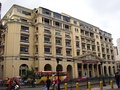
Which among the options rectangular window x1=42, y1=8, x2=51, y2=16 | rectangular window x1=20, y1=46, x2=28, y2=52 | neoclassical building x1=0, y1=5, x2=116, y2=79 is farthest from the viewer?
rectangular window x1=42, y1=8, x2=51, y2=16

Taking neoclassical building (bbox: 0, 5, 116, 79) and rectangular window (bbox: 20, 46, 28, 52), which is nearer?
neoclassical building (bbox: 0, 5, 116, 79)

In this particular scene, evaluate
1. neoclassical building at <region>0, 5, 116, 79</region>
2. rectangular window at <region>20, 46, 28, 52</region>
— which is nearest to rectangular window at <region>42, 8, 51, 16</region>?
neoclassical building at <region>0, 5, 116, 79</region>

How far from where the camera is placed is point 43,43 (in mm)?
40656

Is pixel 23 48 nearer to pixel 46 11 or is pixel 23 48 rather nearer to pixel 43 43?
pixel 43 43

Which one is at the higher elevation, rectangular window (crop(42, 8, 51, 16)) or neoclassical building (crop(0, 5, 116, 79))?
rectangular window (crop(42, 8, 51, 16))

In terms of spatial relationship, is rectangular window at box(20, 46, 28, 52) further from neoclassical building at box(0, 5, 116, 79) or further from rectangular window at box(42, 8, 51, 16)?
rectangular window at box(42, 8, 51, 16)

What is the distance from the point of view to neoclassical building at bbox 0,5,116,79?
3734 cm

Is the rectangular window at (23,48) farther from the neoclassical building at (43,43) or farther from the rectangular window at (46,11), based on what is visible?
the rectangular window at (46,11)

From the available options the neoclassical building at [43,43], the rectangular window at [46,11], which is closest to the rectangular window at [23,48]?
the neoclassical building at [43,43]

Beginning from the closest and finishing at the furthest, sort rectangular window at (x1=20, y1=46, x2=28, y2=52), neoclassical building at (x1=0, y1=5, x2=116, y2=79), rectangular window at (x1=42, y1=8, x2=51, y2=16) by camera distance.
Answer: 1. neoclassical building at (x1=0, y1=5, x2=116, y2=79)
2. rectangular window at (x1=20, y1=46, x2=28, y2=52)
3. rectangular window at (x1=42, y1=8, x2=51, y2=16)

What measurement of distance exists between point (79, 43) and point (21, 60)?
2287cm

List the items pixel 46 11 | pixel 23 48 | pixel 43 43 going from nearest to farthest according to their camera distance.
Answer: pixel 23 48, pixel 43 43, pixel 46 11

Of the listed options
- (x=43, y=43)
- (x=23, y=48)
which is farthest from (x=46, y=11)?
(x=23, y=48)

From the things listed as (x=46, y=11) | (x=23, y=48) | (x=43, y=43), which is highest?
(x=46, y=11)
